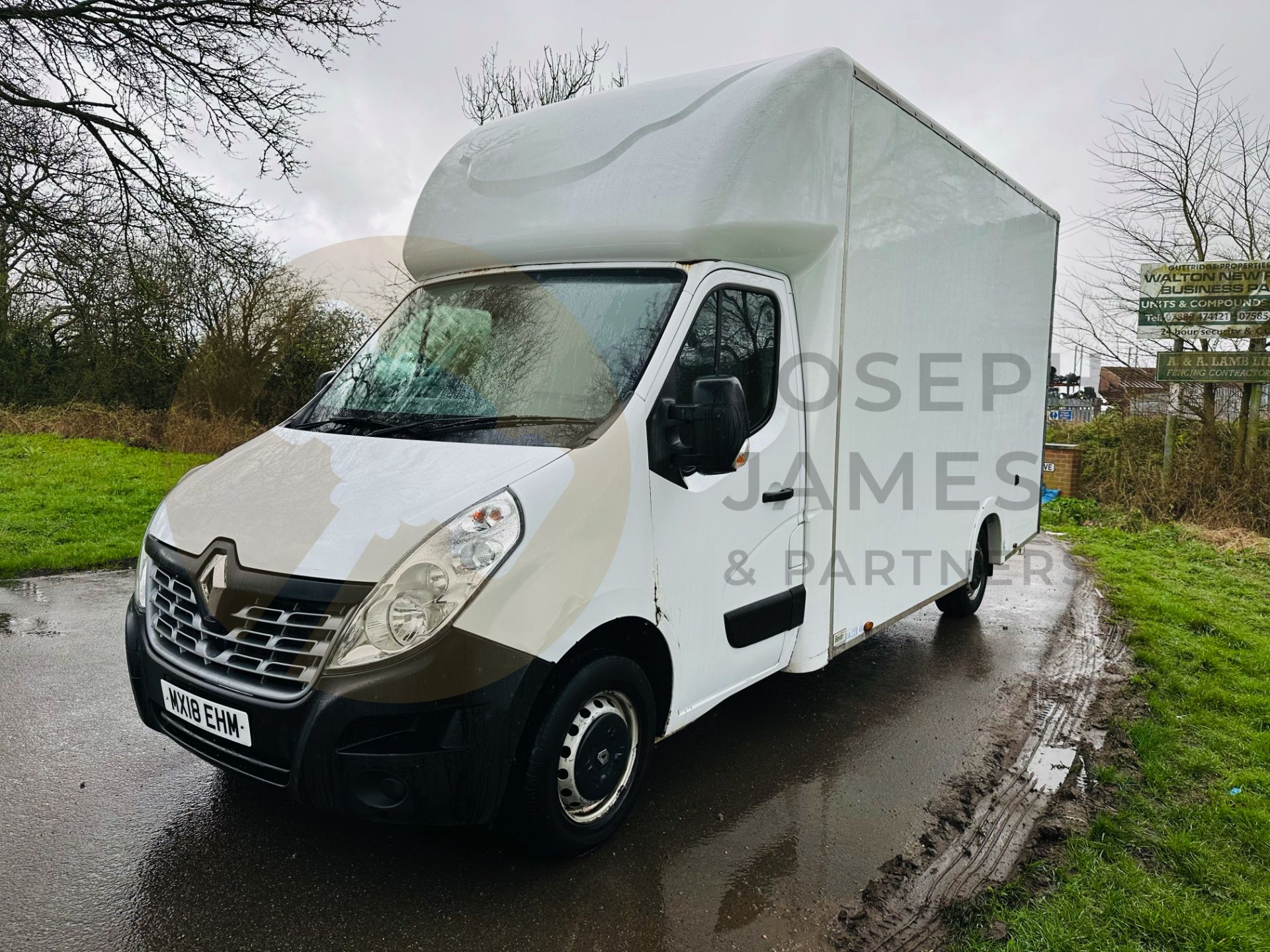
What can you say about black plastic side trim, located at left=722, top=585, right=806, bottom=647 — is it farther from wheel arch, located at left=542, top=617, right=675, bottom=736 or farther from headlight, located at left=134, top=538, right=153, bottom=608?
headlight, located at left=134, top=538, right=153, bottom=608

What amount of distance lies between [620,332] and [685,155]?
2.70ft

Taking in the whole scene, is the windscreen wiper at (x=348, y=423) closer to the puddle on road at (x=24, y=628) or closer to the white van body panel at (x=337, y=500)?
the white van body panel at (x=337, y=500)

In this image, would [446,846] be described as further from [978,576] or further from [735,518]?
[978,576]

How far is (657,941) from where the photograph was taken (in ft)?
9.08

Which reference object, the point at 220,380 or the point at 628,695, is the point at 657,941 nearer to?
the point at 628,695

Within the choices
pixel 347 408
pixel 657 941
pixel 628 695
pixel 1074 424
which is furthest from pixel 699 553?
pixel 1074 424

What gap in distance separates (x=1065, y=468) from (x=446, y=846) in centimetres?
1306

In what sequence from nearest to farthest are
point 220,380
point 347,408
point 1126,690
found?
point 347,408, point 1126,690, point 220,380

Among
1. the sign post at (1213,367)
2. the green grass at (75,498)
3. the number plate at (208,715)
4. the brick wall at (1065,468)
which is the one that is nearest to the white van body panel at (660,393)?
the number plate at (208,715)

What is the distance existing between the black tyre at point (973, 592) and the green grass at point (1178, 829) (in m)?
1.11

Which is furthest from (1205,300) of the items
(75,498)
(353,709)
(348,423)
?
(75,498)

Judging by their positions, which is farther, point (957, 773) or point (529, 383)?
point (957, 773)

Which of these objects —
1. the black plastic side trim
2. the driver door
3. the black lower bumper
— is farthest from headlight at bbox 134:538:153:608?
the black plastic side trim

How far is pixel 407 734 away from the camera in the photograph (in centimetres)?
262
